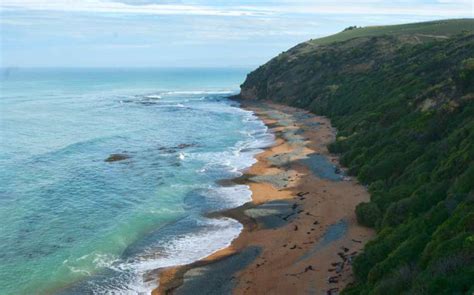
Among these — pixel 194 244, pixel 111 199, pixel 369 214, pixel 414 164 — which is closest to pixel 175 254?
pixel 194 244

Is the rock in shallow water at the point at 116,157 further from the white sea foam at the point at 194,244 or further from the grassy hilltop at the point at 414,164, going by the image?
the grassy hilltop at the point at 414,164

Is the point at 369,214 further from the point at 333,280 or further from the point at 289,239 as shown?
the point at 333,280

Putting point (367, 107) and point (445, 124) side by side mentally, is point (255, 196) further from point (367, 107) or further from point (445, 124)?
point (367, 107)

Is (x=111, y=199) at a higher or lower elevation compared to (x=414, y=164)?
lower

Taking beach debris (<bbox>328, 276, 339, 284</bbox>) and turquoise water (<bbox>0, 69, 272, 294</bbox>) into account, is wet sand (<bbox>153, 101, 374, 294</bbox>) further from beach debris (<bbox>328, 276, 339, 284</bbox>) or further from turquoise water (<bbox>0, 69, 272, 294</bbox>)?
turquoise water (<bbox>0, 69, 272, 294</bbox>)

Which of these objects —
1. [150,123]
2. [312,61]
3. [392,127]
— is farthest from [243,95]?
[392,127]

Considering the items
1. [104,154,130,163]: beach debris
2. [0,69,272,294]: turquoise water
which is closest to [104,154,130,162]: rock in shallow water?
[104,154,130,163]: beach debris
